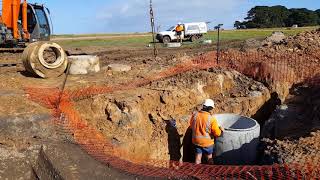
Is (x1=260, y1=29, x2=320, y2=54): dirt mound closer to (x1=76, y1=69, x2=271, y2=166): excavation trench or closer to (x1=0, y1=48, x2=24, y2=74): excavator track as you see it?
(x1=76, y1=69, x2=271, y2=166): excavation trench

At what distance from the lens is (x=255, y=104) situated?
11.8 meters

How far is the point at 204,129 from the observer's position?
9070 mm

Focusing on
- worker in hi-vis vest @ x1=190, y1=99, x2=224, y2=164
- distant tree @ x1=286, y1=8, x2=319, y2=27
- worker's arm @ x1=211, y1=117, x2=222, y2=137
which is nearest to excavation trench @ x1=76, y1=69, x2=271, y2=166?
worker in hi-vis vest @ x1=190, y1=99, x2=224, y2=164

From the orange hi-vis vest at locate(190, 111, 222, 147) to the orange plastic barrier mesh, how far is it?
2.48 ft

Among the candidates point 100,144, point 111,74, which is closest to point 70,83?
point 111,74

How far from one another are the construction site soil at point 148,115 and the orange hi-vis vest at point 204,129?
3.81 feet

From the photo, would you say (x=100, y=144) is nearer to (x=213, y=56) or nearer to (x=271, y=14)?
(x=213, y=56)

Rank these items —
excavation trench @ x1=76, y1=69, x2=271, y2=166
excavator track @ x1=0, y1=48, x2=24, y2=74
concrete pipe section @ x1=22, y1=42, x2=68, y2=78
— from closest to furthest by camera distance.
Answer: excavation trench @ x1=76, y1=69, x2=271, y2=166, concrete pipe section @ x1=22, y1=42, x2=68, y2=78, excavator track @ x1=0, y1=48, x2=24, y2=74

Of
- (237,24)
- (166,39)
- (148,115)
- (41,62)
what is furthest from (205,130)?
(237,24)

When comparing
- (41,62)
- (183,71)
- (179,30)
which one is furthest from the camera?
(179,30)

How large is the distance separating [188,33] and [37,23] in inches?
607

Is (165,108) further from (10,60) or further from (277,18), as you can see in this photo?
(277,18)

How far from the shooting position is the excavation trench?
31.2ft

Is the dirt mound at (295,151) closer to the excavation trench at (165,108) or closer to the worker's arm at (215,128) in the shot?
the worker's arm at (215,128)
